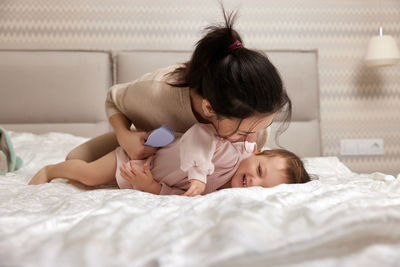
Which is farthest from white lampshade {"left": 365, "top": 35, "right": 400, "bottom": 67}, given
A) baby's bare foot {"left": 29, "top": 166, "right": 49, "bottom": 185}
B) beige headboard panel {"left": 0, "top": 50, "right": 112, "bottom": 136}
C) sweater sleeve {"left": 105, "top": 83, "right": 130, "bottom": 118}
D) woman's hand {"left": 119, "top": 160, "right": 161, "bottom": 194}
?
baby's bare foot {"left": 29, "top": 166, "right": 49, "bottom": 185}

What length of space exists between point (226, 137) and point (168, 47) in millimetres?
1534

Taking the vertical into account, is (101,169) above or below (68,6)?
below

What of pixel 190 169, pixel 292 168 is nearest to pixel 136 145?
pixel 190 169

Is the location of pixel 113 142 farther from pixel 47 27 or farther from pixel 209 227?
pixel 47 27

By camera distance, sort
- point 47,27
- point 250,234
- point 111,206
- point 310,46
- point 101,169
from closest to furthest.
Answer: point 250,234 → point 111,206 → point 101,169 → point 47,27 → point 310,46

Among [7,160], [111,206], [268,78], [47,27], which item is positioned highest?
[47,27]

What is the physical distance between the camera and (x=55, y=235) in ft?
1.77

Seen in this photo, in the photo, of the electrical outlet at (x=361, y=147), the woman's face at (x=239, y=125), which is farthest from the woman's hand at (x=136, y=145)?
the electrical outlet at (x=361, y=147)

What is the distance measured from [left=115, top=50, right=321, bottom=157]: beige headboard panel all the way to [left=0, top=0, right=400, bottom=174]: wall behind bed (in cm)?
20

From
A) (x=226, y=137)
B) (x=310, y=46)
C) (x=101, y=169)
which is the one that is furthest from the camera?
(x=310, y=46)

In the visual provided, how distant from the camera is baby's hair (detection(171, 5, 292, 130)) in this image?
917 millimetres

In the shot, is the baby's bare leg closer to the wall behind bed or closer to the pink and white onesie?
the pink and white onesie

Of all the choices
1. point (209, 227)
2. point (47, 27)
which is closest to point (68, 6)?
point (47, 27)

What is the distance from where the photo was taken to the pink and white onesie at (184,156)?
1053 millimetres
